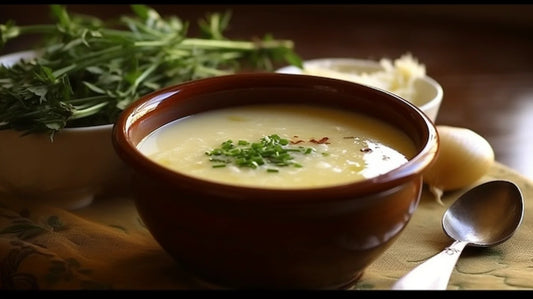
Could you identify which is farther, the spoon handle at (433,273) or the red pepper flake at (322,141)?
the red pepper flake at (322,141)

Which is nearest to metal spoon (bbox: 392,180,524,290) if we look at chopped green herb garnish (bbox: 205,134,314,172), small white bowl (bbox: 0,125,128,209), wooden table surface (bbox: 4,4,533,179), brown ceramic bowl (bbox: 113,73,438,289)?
brown ceramic bowl (bbox: 113,73,438,289)

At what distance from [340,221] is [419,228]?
0.37m

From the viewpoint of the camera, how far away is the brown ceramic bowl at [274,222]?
0.98m

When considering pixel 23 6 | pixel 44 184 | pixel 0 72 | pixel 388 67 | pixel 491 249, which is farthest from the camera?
pixel 23 6

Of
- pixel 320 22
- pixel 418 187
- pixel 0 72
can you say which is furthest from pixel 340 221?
pixel 320 22

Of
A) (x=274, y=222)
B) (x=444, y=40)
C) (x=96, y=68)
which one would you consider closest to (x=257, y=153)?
(x=274, y=222)

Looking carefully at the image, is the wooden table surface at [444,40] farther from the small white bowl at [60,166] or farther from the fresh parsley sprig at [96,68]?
the small white bowl at [60,166]

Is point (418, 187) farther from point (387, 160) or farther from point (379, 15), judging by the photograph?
point (379, 15)

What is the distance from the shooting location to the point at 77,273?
1.15 metres

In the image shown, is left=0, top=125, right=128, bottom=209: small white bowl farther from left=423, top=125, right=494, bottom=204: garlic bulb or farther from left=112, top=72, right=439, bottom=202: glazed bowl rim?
left=423, top=125, right=494, bottom=204: garlic bulb

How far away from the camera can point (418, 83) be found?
1.77 metres

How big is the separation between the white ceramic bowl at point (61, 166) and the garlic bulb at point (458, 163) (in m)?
0.58

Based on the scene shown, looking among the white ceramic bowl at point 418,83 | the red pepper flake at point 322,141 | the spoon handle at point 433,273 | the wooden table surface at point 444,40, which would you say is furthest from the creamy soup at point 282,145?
the wooden table surface at point 444,40

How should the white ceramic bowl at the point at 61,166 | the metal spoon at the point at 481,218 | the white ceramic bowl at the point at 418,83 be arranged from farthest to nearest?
the white ceramic bowl at the point at 418,83 < the white ceramic bowl at the point at 61,166 < the metal spoon at the point at 481,218
